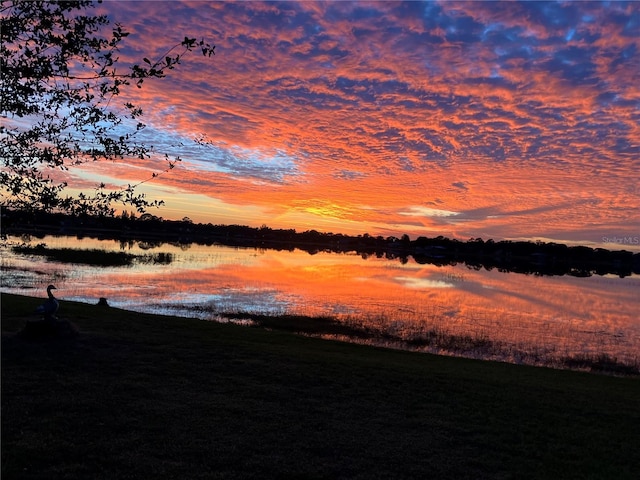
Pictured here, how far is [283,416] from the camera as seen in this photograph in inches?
340

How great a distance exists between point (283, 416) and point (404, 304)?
1179 inches

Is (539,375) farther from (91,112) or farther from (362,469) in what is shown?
(91,112)

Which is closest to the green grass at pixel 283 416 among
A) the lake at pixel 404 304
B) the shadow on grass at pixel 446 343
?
the shadow on grass at pixel 446 343

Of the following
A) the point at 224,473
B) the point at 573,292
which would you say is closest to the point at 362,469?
the point at 224,473

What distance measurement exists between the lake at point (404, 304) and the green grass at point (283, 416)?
8985mm

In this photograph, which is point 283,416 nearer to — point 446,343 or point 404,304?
point 446,343

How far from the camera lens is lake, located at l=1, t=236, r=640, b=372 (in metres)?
24.9

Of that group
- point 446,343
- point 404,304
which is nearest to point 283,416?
point 446,343

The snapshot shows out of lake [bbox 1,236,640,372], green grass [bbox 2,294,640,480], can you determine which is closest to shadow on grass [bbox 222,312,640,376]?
lake [bbox 1,236,640,372]

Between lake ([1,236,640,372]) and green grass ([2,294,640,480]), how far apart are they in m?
8.99

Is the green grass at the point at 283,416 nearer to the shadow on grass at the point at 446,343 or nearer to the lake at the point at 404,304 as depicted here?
the shadow on grass at the point at 446,343

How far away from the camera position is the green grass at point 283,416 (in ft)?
22.4

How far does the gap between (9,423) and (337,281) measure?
46915 mm

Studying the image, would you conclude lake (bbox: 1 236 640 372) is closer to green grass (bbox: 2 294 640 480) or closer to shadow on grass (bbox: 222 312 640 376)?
shadow on grass (bbox: 222 312 640 376)
